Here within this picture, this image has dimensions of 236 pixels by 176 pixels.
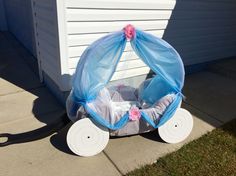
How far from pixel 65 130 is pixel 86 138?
0.67m

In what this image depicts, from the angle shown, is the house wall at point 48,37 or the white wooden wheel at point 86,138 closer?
the white wooden wheel at point 86,138

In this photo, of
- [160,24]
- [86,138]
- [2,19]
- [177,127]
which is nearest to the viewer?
[86,138]

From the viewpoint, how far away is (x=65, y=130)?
3.58 meters

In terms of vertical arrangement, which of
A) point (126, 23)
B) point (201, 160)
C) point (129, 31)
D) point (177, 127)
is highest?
point (129, 31)

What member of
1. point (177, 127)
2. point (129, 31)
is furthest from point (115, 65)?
point (177, 127)

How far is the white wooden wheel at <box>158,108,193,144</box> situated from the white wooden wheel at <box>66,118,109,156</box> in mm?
748

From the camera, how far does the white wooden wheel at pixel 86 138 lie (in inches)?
117

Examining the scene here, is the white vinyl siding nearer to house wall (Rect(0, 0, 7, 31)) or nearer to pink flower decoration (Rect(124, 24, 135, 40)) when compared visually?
pink flower decoration (Rect(124, 24, 135, 40))

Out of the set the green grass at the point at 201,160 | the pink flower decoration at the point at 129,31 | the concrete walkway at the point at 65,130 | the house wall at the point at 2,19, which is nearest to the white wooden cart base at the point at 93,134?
the concrete walkway at the point at 65,130

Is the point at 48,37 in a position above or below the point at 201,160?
above

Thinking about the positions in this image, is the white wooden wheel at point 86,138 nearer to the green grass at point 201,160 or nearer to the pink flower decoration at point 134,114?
the pink flower decoration at point 134,114

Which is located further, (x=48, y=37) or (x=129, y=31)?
(x=48, y=37)

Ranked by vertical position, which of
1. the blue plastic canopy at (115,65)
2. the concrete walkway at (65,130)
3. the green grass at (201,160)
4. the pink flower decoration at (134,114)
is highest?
the blue plastic canopy at (115,65)

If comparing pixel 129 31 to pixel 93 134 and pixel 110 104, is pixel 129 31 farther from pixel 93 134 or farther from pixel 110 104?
pixel 93 134
